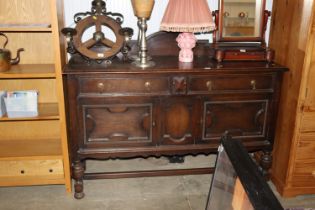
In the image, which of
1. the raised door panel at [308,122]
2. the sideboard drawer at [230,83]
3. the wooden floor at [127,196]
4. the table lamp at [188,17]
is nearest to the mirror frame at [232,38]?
the table lamp at [188,17]

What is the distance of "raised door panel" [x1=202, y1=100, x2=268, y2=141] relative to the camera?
2293mm

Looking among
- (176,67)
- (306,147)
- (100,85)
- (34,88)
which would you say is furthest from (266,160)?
(34,88)

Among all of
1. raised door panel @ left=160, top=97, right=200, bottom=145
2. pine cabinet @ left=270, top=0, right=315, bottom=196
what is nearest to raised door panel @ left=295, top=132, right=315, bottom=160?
pine cabinet @ left=270, top=0, right=315, bottom=196

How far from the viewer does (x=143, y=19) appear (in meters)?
2.23

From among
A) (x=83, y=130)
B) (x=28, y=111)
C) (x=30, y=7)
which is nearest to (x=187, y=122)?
(x=83, y=130)

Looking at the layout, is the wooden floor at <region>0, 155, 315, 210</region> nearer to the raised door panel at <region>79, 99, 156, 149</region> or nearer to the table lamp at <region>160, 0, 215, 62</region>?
the raised door panel at <region>79, 99, 156, 149</region>

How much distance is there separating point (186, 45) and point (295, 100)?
819 millimetres

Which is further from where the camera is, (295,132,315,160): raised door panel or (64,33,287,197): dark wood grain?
(295,132,315,160): raised door panel

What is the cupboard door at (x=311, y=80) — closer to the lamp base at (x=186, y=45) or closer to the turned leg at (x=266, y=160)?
the turned leg at (x=266, y=160)

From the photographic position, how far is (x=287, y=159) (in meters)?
2.35

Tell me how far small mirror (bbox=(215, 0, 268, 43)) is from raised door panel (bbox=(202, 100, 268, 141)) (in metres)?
0.51

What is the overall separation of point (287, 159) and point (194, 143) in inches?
25.9

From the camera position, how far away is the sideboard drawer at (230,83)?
2215mm

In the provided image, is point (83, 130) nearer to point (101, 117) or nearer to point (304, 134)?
point (101, 117)
